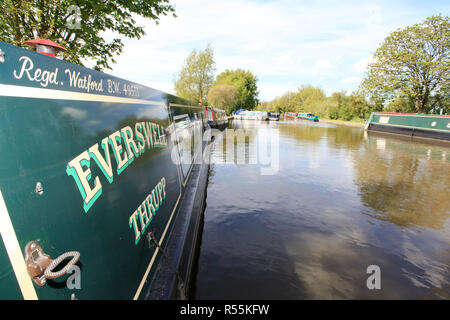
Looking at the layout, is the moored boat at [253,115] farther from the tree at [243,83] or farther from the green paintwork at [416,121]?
the green paintwork at [416,121]

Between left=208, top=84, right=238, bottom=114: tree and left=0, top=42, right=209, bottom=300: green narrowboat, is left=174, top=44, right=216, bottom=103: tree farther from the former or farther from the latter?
left=0, top=42, right=209, bottom=300: green narrowboat

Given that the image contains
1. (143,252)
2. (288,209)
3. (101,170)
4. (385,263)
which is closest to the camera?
(101,170)

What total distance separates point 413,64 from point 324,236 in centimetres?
3286

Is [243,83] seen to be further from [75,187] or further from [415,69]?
[75,187]

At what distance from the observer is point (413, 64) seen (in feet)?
89.7

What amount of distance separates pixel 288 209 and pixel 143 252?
3390 millimetres

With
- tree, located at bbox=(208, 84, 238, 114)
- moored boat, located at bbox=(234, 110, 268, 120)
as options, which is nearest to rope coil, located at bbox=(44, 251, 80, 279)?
moored boat, located at bbox=(234, 110, 268, 120)

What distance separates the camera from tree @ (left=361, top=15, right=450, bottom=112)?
25.2 metres

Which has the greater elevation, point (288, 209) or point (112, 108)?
point (112, 108)

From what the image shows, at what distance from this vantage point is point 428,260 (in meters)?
3.30

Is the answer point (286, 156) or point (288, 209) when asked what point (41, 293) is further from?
point (286, 156)

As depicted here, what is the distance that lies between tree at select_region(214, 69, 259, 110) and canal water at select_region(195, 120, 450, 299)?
5911 centimetres
